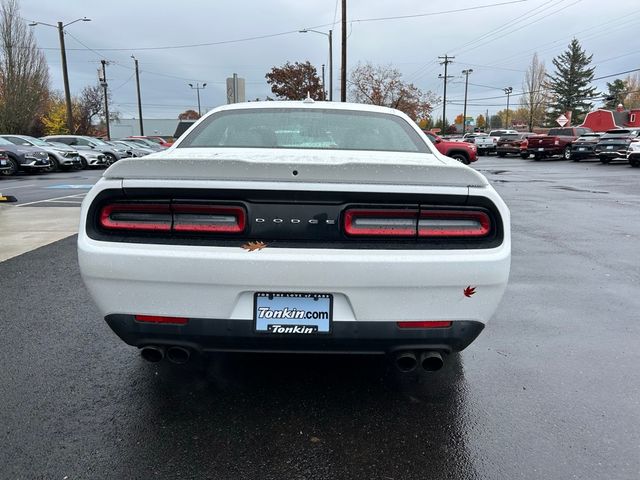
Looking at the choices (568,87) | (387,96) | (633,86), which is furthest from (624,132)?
(633,86)

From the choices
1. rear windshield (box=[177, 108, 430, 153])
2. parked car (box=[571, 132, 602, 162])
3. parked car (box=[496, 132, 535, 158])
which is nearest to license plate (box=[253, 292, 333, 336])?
rear windshield (box=[177, 108, 430, 153])

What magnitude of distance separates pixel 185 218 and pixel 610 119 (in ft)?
171

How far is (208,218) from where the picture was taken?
227 centimetres

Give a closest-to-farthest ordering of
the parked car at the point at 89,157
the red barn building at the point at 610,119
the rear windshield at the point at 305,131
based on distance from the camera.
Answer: the rear windshield at the point at 305,131
the parked car at the point at 89,157
the red barn building at the point at 610,119

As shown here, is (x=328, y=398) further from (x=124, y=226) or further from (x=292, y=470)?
(x=124, y=226)

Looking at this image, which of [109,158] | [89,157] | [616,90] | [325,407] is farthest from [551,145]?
[616,90]

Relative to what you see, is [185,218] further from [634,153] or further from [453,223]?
[634,153]

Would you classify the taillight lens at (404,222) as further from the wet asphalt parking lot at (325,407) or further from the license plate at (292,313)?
the wet asphalt parking lot at (325,407)

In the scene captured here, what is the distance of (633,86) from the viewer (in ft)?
257

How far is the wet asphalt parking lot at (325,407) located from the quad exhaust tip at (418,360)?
1.08ft

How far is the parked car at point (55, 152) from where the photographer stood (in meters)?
20.6

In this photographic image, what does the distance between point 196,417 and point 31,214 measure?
27.5ft

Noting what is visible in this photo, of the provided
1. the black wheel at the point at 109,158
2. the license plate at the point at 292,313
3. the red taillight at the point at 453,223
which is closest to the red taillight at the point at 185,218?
the license plate at the point at 292,313

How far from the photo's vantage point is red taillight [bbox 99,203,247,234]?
225 cm
